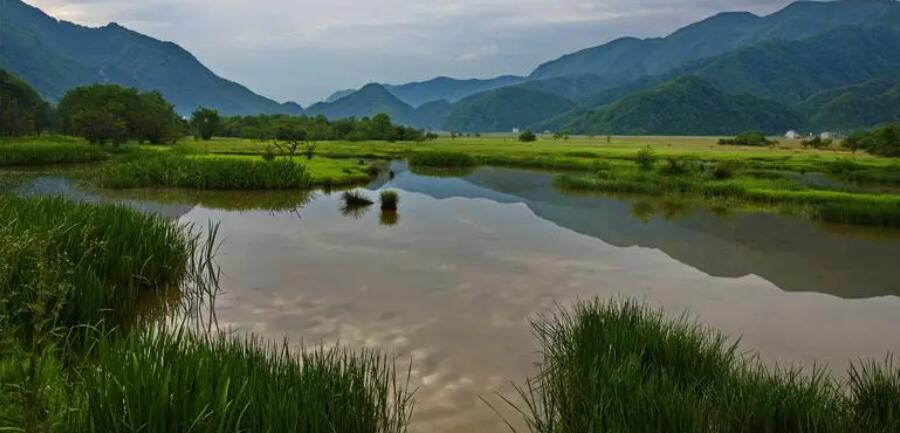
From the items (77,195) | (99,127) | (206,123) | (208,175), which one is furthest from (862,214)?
(206,123)

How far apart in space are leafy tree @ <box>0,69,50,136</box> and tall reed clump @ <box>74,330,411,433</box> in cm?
7304

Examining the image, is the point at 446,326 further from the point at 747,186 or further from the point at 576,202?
the point at 747,186

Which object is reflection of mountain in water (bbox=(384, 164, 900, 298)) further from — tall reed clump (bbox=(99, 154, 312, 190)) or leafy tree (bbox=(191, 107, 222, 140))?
leafy tree (bbox=(191, 107, 222, 140))

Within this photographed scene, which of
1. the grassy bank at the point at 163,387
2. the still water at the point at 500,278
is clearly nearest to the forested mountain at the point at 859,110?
the still water at the point at 500,278

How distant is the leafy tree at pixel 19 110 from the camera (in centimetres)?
6444

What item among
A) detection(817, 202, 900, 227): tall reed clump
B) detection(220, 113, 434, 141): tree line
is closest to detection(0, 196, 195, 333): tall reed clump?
detection(817, 202, 900, 227): tall reed clump

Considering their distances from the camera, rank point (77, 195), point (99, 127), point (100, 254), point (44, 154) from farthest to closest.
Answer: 1. point (99, 127)
2. point (44, 154)
3. point (77, 195)
4. point (100, 254)

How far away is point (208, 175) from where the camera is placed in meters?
32.6

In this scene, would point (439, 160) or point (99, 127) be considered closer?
point (99, 127)

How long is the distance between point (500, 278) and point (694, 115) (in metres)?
187

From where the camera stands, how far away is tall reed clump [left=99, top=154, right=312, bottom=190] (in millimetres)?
32281

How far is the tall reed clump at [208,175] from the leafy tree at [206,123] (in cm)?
6067

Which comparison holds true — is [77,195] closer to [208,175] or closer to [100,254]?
[208,175]

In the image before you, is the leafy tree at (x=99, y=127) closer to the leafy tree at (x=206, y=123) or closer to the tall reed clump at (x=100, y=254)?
the leafy tree at (x=206, y=123)
